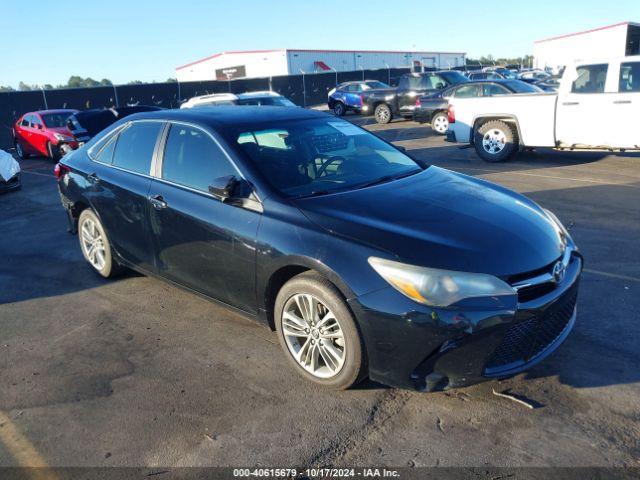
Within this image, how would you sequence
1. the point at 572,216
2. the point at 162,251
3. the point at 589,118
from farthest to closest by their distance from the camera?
the point at 589,118
the point at 572,216
the point at 162,251

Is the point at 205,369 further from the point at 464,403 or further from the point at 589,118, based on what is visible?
the point at 589,118

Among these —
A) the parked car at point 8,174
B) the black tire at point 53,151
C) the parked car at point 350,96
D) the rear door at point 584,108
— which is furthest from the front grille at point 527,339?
the parked car at point 350,96

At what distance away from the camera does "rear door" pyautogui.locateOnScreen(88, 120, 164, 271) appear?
4.60 meters

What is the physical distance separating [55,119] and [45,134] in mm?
683

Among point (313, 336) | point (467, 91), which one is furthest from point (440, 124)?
point (313, 336)

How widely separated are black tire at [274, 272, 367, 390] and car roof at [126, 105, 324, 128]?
1513 millimetres

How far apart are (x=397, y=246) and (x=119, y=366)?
222 cm

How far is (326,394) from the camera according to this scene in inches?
134

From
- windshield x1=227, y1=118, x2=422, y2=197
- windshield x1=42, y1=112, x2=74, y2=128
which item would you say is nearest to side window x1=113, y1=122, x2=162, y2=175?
windshield x1=227, y1=118, x2=422, y2=197

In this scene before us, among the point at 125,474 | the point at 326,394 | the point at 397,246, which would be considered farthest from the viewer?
the point at 326,394

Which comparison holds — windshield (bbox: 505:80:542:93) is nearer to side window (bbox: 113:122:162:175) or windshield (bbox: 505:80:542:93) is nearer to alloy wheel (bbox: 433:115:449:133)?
alloy wheel (bbox: 433:115:449:133)

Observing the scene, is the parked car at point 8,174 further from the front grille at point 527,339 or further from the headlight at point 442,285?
the front grille at point 527,339

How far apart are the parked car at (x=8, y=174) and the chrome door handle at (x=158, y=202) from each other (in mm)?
8370

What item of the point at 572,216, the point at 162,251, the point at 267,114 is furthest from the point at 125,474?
the point at 572,216
